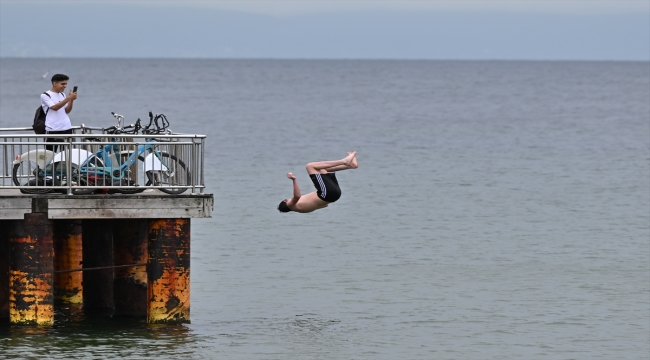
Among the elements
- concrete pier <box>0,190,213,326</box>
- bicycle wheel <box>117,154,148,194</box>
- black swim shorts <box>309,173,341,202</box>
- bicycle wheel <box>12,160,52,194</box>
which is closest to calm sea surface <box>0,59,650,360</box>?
concrete pier <box>0,190,213,326</box>

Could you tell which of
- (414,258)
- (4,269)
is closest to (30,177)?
(4,269)

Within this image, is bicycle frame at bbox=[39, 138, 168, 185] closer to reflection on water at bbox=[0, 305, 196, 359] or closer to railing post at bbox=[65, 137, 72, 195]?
railing post at bbox=[65, 137, 72, 195]

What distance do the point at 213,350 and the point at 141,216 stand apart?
270 centimetres

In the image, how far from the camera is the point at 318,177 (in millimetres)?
19359

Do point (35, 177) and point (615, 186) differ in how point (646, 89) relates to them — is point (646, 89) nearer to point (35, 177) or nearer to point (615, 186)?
point (615, 186)

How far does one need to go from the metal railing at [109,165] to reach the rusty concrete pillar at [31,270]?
655 millimetres

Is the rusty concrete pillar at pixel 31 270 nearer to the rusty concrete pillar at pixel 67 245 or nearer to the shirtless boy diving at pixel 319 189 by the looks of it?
the rusty concrete pillar at pixel 67 245

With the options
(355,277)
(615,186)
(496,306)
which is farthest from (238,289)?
(615,186)

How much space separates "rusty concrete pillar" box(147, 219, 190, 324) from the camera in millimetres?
19703

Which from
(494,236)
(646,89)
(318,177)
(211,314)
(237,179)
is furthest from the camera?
(646,89)

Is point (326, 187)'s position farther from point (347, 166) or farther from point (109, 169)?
point (109, 169)

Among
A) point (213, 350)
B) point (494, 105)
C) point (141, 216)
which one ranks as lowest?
point (213, 350)

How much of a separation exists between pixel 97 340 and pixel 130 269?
4.25 ft

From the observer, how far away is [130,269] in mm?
21438
